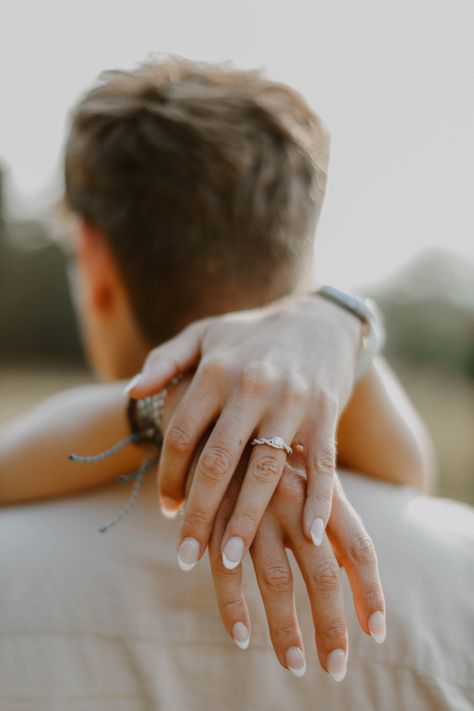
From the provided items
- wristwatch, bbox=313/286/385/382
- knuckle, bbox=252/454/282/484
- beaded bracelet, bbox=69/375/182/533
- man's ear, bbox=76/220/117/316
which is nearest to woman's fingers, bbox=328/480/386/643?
knuckle, bbox=252/454/282/484

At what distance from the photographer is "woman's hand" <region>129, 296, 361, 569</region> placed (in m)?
0.98

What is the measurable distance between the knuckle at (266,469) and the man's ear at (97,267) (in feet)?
2.86

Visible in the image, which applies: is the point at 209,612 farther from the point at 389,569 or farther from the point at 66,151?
the point at 66,151

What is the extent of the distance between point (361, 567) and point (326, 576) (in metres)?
0.06

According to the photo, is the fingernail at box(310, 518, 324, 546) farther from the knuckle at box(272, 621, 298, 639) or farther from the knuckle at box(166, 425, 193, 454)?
the knuckle at box(166, 425, 193, 454)

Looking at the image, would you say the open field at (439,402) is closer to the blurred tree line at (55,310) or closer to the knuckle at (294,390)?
the blurred tree line at (55,310)

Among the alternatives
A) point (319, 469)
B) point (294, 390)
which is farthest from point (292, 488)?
point (294, 390)

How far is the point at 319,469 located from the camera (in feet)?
3.31

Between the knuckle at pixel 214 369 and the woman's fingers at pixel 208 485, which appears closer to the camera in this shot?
the woman's fingers at pixel 208 485

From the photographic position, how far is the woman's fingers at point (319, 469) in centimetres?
96

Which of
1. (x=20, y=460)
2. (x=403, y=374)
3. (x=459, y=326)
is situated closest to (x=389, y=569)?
(x=20, y=460)

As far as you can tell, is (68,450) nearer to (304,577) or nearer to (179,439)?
(179,439)

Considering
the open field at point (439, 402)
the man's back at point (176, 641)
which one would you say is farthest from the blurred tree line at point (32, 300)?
the man's back at point (176, 641)

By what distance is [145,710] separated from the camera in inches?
45.9
